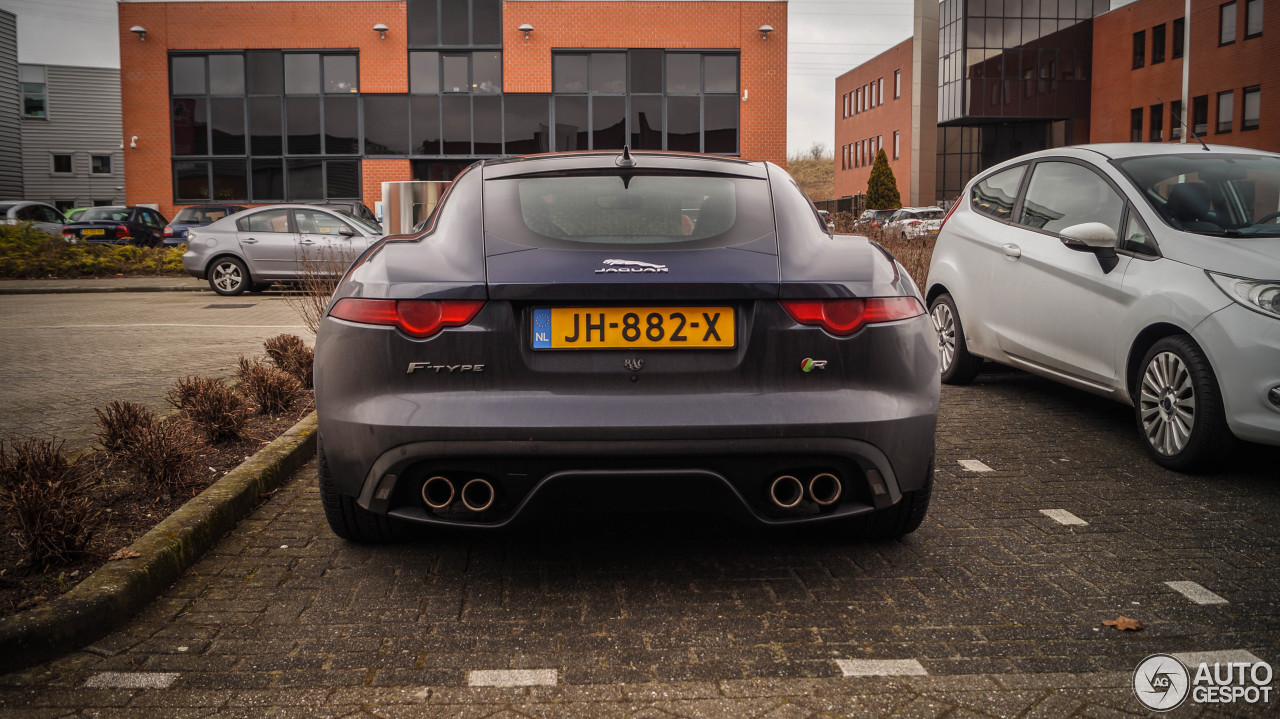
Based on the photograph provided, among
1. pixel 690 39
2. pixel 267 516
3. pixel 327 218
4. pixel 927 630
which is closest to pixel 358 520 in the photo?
pixel 267 516

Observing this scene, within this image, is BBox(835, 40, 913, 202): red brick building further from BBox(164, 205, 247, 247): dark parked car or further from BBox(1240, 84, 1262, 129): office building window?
BBox(164, 205, 247, 247): dark parked car

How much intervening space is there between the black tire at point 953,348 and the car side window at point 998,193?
697 mm

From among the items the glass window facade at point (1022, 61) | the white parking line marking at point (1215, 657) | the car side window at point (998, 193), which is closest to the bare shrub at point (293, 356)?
the car side window at point (998, 193)

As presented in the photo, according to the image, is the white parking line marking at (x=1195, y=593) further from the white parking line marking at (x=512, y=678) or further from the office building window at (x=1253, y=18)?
the office building window at (x=1253, y=18)

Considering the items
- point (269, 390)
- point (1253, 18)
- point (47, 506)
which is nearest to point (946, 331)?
point (269, 390)

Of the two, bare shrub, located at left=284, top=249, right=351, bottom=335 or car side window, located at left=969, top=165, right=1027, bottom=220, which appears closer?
car side window, located at left=969, top=165, right=1027, bottom=220

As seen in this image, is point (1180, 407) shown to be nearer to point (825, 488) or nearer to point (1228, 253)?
point (1228, 253)

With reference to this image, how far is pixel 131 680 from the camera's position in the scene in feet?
9.09

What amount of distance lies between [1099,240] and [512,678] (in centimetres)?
424

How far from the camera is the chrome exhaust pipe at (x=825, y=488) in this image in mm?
3221

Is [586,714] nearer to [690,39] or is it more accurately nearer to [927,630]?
[927,630]

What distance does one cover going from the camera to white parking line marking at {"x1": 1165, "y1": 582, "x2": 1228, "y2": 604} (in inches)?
130

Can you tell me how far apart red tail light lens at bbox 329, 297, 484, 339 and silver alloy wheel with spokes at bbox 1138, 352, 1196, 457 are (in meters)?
3.64

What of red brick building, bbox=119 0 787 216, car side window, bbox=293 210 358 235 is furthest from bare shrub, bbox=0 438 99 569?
red brick building, bbox=119 0 787 216
